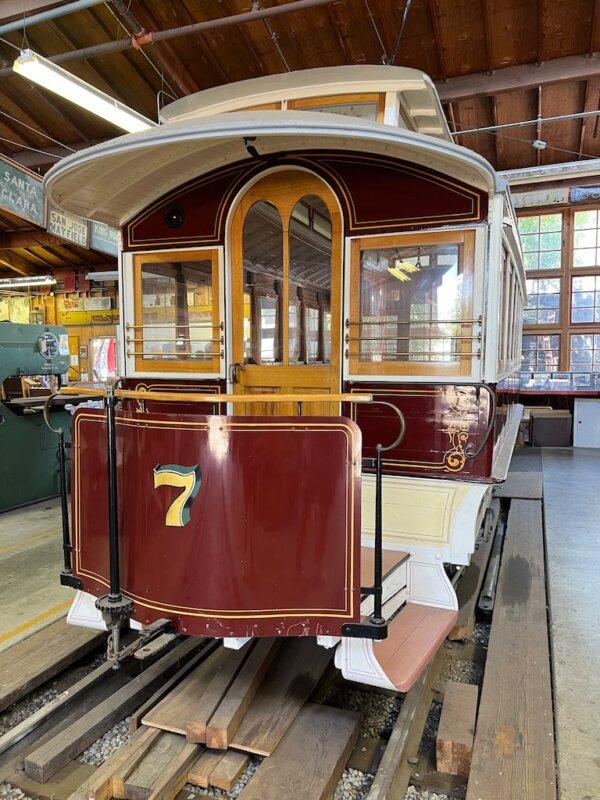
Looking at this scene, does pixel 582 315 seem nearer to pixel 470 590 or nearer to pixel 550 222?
pixel 550 222

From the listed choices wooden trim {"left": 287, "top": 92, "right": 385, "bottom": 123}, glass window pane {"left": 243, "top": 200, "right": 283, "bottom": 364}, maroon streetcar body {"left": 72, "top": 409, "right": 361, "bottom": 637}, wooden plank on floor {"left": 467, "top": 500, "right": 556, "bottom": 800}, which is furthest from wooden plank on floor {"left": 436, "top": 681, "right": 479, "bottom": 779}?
wooden trim {"left": 287, "top": 92, "right": 385, "bottom": 123}

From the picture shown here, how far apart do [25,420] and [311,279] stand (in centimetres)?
441

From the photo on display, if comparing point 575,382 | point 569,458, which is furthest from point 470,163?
point 575,382

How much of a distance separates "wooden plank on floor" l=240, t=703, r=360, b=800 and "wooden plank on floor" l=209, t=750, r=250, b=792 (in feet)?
0.42

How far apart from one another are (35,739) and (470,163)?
340cm

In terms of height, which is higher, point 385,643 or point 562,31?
point 562,31

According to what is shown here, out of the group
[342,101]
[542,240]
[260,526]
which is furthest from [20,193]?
[542,240]

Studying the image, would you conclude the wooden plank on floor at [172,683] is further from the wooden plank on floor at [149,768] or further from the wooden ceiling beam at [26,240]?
the wooden ceiling beam at [26,240]

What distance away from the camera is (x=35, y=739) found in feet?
8.55

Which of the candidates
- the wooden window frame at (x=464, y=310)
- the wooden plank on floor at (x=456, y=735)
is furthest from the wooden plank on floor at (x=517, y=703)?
the wooden window frame at (x=464, y=310)

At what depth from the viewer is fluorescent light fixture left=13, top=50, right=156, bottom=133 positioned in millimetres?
4652

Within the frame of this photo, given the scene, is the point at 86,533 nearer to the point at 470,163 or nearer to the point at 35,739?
the point at 35,739

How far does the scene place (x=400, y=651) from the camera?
8.41 feet

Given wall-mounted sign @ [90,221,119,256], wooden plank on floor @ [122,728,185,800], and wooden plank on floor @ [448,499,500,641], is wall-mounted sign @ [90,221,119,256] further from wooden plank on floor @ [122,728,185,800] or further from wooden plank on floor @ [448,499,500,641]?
wooden plank on floor @ [122,728,185,800]
